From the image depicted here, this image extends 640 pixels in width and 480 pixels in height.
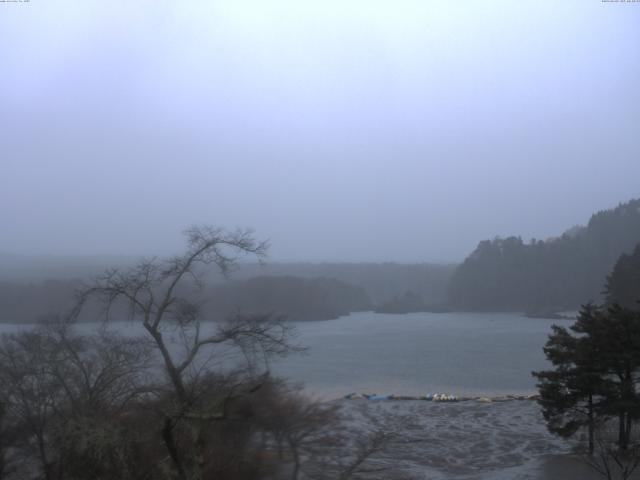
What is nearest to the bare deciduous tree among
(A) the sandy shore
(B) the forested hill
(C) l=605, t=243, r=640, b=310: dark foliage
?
(A) the sandy shore

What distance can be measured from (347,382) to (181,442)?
13.1 m

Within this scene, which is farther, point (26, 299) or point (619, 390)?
point (26, 299)

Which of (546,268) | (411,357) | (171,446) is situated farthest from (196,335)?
(546,268)

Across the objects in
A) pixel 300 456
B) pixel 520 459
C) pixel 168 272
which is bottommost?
pixel 520 459

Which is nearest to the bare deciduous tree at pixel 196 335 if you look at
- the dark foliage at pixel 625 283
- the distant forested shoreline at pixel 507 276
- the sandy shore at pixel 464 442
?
the sandy shore at pixel 464 442

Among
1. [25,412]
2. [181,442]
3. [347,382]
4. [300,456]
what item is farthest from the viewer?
[347,382]

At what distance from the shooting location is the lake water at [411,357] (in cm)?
1845

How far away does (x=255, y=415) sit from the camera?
7.42m

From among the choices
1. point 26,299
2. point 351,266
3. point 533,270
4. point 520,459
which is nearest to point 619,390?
point 520,459

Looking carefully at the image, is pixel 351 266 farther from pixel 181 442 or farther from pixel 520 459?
pixel 181 442

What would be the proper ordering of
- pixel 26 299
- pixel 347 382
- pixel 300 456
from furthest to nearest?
pixel 347 382
pixel 26 299
pixel 300 456

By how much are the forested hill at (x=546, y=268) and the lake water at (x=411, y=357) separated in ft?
30.2

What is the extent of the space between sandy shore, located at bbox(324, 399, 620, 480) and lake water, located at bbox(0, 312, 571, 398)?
1451 millimetres

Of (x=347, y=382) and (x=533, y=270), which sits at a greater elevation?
(x=533, y=270)
